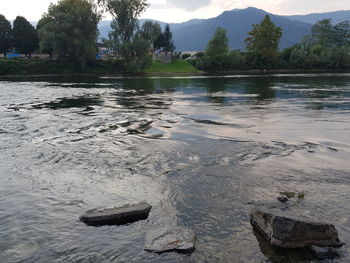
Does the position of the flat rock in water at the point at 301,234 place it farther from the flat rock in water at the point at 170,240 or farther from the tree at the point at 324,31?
the tree at the point at 324,31

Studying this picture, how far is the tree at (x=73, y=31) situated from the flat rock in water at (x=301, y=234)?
309ft

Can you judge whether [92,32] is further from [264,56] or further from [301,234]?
[301,234]

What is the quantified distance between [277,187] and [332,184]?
208 cm

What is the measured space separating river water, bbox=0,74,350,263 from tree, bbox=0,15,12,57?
103 m

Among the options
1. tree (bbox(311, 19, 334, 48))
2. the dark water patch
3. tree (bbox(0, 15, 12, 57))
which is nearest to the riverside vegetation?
tree (bbox(0, 15, 12, 57))

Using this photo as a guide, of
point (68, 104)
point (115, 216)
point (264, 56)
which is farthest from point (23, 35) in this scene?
point (115, 216)

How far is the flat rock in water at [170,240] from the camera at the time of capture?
27.6ft

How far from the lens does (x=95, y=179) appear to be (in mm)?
13375

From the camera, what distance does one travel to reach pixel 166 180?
1319cm

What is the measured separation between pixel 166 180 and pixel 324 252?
21.1 feet

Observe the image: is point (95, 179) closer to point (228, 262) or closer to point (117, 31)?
point (228, 262)

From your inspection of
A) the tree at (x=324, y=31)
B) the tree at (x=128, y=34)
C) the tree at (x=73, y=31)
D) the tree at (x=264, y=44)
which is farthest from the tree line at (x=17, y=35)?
the tree at (x=324, y=31)

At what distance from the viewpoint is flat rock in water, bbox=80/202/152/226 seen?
9859 mm

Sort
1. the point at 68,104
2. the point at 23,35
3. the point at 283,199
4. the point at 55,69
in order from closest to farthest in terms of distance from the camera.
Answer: the point at 283,199
the point at 68,104
the point at 55,69
the point at 23,35
